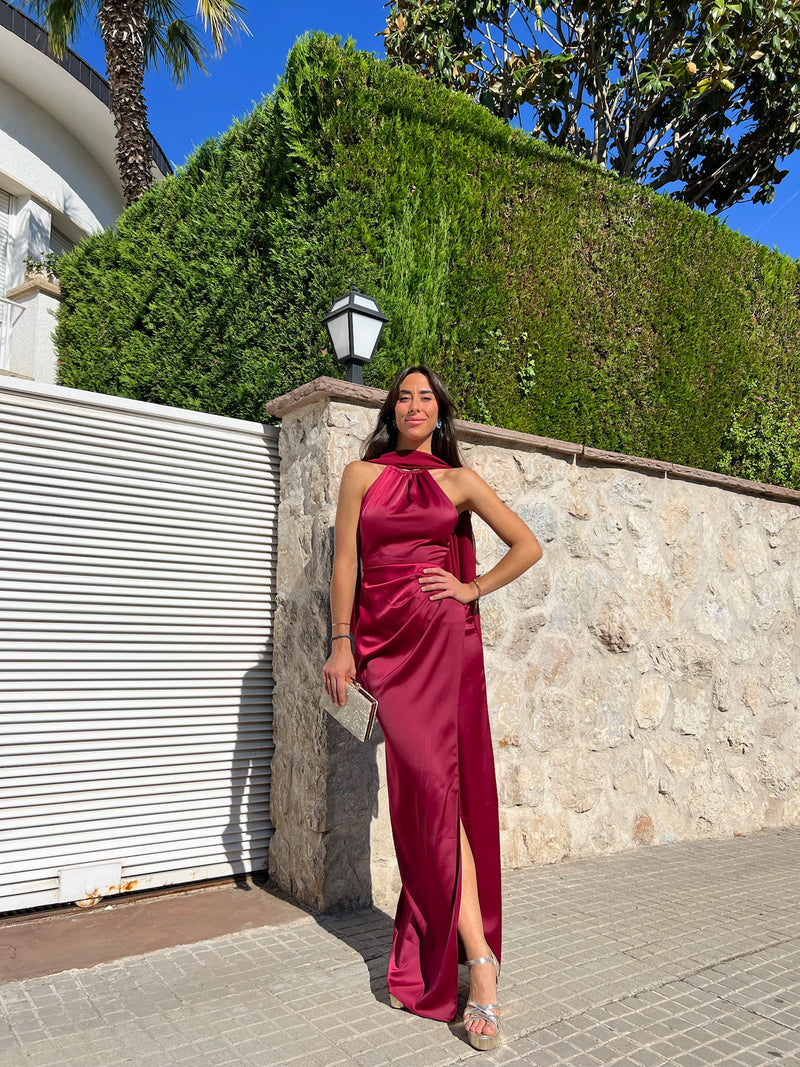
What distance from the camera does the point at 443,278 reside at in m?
5.16

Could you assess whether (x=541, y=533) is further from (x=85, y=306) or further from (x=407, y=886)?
(x=85, y=306)

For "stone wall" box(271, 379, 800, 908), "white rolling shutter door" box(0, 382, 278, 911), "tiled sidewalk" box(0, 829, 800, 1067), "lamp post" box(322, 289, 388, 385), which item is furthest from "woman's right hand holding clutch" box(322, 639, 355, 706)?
"lamp post" box(322, 289, 388, 385)

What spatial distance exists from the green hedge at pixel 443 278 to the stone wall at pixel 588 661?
2.96ft

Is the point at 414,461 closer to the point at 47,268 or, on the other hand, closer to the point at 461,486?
the point at 461,486

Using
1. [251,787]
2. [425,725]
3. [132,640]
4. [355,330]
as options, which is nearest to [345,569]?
[425,725]

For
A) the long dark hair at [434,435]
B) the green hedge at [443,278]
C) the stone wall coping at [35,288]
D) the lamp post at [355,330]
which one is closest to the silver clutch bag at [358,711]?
the long dark hair at [434,435]

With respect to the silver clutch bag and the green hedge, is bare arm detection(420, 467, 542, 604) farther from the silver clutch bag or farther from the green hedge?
the green hedge

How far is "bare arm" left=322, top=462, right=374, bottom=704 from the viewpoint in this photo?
278 centimetres

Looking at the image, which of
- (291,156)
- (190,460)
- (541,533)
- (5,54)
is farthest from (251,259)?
(5,54)

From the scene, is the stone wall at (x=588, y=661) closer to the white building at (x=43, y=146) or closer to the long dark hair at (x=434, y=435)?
the long dark hair at (x=434, y=435)

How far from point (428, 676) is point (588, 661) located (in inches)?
92.0

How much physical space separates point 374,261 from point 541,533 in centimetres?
189

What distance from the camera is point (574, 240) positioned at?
237 inches

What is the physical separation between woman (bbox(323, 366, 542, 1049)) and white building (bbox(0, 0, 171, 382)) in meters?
9.89
